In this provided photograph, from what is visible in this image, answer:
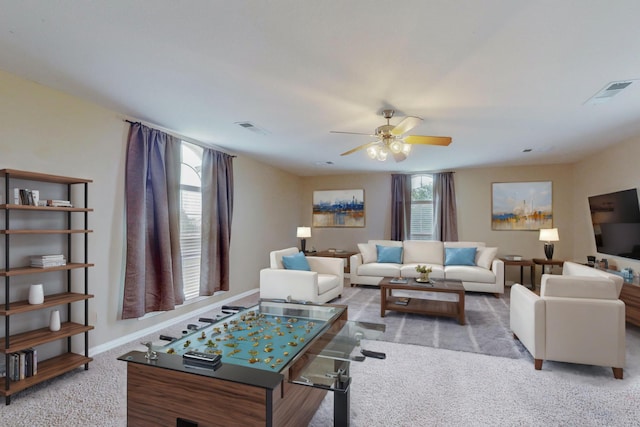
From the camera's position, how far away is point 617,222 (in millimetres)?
4535

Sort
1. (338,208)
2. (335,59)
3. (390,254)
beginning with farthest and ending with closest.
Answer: (338,208), (390,254), (335,59)

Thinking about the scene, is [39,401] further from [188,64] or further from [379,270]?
[379,270]

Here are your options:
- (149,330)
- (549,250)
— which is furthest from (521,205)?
(149,330)

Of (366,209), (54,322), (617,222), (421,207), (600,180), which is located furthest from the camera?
(366,209)

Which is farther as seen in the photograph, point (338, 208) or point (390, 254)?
point (338, 208)

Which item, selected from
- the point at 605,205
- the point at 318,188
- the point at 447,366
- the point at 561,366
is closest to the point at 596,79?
the point at 561,366

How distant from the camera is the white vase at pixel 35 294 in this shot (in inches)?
98.3

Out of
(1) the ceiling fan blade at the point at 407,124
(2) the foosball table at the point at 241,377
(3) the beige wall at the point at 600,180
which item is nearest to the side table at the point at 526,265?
(3) the beige wall at the point at 600,180

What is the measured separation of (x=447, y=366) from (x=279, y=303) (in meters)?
1.64

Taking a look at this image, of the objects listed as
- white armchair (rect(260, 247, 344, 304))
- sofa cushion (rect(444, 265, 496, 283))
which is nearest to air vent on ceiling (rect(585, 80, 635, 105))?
sofa cushion (rect(444, 265, 496, 283))

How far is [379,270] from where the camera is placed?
5.92 meters

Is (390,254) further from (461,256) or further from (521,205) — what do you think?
(521,205)

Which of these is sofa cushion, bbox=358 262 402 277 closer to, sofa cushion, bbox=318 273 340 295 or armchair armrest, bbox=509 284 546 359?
sofa cushion, bbox=318 273 340 295

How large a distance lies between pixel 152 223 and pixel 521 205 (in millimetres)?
6843
